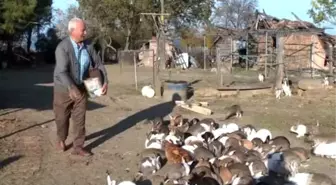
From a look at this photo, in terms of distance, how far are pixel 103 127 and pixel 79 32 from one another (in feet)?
13.0

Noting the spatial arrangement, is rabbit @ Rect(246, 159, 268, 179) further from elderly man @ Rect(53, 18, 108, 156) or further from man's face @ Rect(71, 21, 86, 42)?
man's face @ Rect(71, 21, 86, 42)

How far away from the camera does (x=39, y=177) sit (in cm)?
817

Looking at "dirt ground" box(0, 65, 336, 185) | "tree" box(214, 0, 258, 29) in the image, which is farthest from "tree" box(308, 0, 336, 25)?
"tree" box(214, 0, 258, 29)

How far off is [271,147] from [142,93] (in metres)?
10.8

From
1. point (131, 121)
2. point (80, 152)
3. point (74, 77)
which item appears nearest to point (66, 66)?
point (74, 77)

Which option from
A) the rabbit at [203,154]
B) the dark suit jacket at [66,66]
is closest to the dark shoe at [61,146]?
the dark suit jacket at [66,66]

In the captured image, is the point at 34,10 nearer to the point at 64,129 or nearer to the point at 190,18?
the point at 190,18

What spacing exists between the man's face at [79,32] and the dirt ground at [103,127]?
6.48 feet

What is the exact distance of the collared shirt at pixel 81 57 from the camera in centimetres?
905

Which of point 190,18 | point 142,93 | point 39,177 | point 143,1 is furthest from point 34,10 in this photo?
point 39,177

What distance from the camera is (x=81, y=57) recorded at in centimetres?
909

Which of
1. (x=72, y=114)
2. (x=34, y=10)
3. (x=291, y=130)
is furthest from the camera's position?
(x=34, y=10)

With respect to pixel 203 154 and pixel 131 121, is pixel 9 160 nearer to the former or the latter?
pixel 203 154

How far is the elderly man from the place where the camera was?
8.85 m
